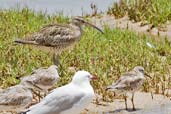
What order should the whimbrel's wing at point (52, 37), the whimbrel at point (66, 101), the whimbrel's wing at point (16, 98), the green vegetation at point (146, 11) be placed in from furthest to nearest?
the green vegetation at point (146, 11), the whimbrel's wing at point (52, 37), the whimbrel's wing at point (16, 98), the whimbrel at point (66, 101)

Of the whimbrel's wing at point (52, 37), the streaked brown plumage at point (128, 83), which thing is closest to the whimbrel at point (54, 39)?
the whimbrel's wing at point (52, 37)

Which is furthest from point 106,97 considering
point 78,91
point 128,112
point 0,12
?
point 0,12

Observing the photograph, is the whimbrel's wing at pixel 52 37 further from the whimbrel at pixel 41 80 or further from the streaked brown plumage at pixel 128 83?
the streaked brown plumage at pixel 128 83

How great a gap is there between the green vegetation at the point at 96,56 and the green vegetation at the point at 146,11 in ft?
4.10

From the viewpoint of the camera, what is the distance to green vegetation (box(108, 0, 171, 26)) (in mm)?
18344

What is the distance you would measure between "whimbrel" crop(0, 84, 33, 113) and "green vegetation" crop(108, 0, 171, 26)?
732 centimetres

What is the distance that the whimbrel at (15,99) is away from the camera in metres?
11.3

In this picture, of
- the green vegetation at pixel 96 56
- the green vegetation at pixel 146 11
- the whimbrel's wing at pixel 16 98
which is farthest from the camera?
the green vegetation at pixel 146 11

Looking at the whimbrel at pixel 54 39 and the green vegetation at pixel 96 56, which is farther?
the whimbrel at pixel 54 39

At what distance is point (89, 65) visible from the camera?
14.5 m

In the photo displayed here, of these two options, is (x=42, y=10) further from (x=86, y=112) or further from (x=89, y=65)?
(x=86, y=112)

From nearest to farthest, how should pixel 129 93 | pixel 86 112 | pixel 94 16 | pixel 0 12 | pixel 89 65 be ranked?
pixel 86 112, pixel 129 93, pixel 89 65, pixel 0 12, pixel 94 16

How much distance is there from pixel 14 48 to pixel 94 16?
510 centimetres

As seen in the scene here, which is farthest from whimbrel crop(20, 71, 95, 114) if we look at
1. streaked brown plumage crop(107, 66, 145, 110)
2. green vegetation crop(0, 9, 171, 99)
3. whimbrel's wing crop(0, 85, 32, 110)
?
green vegetation crop(0, 9, 171, 99)
